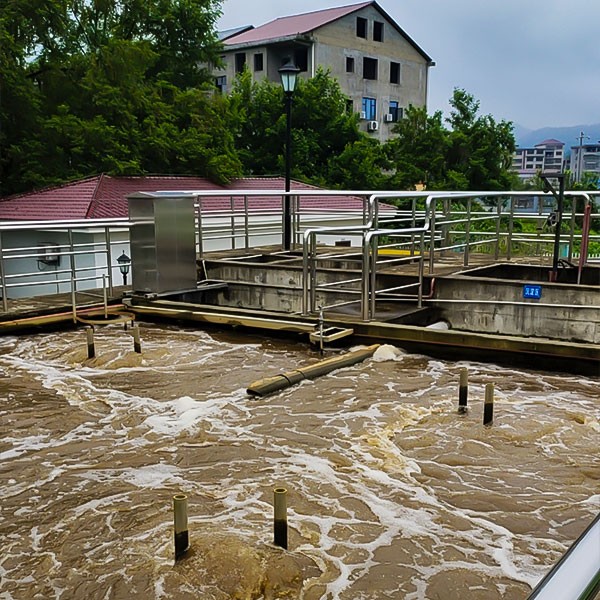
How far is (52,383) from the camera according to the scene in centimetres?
664

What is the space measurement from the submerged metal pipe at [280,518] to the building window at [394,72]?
3433cm

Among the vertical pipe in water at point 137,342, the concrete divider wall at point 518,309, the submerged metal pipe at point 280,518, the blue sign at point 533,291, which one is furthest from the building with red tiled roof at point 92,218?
the submerged metal pipe at point 280,518

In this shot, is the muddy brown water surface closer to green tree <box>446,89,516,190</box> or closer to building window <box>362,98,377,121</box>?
green tree <box>446,89,516,190</box>

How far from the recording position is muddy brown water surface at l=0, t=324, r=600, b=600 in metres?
3.46

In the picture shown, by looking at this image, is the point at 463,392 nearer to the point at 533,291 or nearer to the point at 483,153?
the point at 533,291

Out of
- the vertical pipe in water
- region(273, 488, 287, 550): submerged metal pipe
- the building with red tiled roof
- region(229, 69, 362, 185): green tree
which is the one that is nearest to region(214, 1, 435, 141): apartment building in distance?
region(229, 69, 362, 185): green tree

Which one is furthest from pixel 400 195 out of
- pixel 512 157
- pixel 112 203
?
pixel 512 157

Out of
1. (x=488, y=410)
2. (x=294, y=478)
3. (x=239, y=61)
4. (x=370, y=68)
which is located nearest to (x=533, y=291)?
(x=488, y=410)

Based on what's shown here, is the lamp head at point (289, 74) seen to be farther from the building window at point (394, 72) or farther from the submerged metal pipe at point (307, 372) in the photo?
the building window at point (394, 72)

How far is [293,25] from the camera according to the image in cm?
3341

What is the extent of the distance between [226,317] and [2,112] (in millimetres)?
12794

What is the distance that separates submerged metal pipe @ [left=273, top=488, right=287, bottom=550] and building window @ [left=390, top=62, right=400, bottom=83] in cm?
3433

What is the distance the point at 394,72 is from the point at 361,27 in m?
3.19

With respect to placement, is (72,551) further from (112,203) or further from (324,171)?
(324,171)
